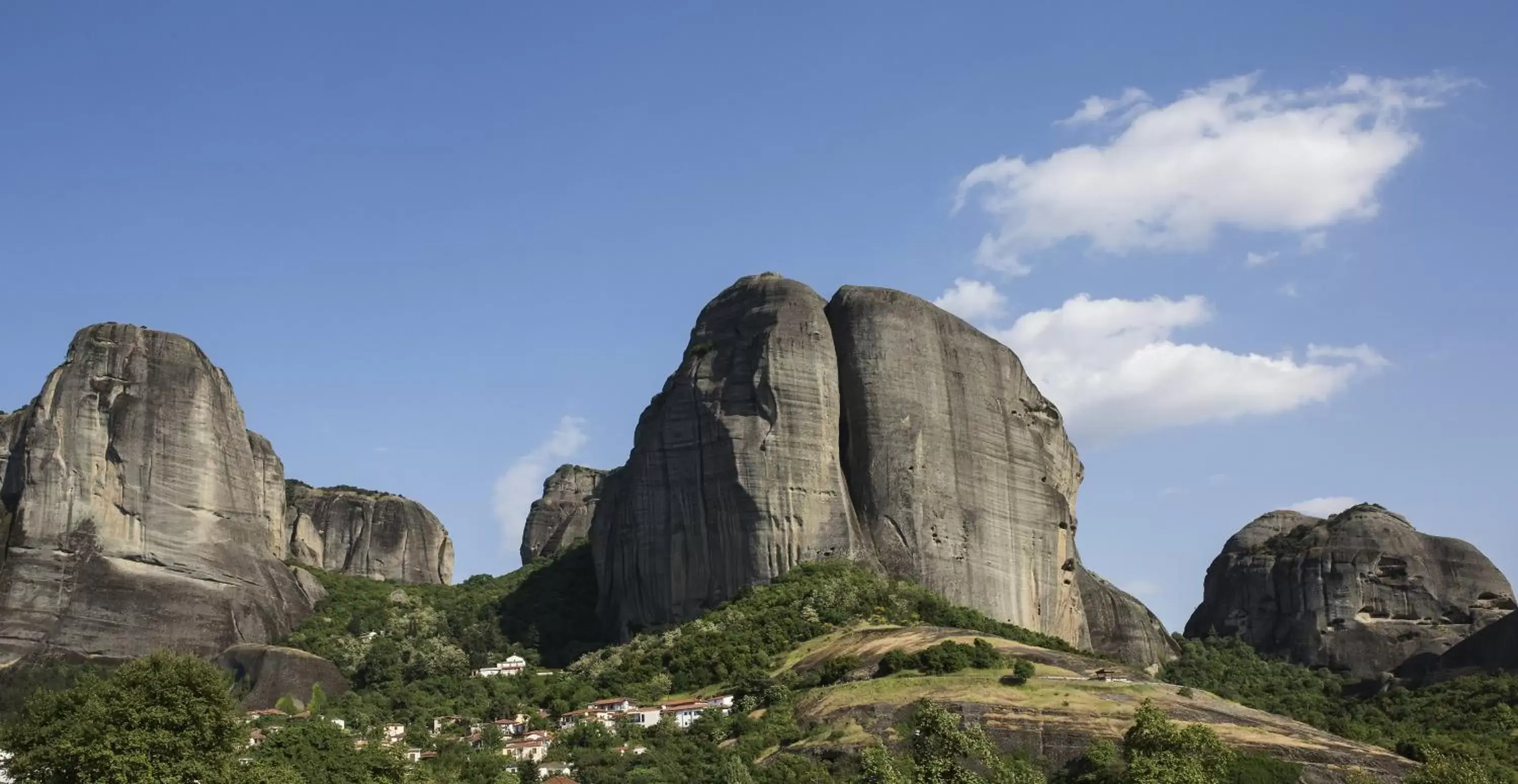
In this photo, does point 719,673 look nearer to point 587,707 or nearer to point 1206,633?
point 587,707

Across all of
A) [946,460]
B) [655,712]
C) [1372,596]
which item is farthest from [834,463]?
[1372,596]

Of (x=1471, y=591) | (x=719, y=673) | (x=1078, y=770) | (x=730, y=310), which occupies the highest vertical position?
(x=730, y=310)

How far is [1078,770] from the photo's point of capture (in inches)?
2699

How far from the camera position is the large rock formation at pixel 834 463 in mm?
101875

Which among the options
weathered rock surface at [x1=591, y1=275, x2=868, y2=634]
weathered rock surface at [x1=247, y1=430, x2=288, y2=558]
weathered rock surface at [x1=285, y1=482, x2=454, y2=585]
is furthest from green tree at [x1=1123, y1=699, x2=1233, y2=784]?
weathered rock surface at [x1=285, y1=482, x2=454, y2=585]

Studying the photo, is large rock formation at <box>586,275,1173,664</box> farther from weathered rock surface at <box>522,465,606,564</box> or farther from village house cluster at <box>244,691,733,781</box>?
weathered rock surface at <box>522,465,606,564</box>

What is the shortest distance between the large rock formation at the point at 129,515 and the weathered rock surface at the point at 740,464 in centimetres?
2367

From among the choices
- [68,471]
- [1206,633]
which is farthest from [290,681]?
[1206,633]

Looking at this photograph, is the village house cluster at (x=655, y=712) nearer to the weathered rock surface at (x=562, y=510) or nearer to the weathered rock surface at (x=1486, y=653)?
the weathered rock surface at (x=1486, y=653)

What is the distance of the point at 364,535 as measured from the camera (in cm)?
14750

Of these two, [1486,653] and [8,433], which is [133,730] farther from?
[1486,653]

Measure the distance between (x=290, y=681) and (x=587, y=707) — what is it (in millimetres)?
21321

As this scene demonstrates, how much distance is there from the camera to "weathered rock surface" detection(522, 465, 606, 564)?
6407 inches

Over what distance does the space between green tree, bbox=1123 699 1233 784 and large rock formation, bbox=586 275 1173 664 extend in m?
34.9
